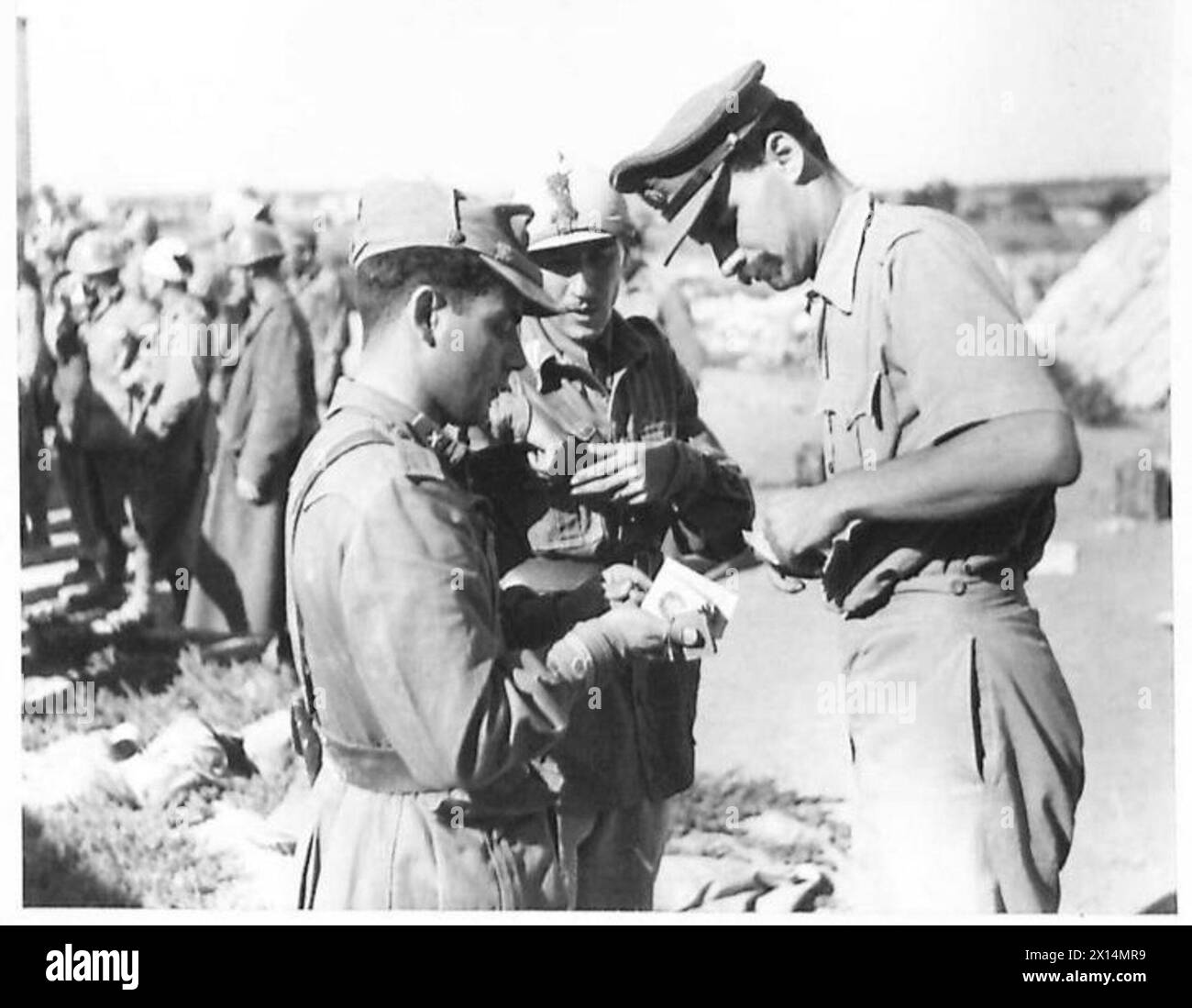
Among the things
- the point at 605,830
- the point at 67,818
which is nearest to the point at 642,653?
the point at 605,830

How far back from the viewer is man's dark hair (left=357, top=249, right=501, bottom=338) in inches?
203

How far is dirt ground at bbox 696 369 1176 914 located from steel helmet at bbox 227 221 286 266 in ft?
3.73

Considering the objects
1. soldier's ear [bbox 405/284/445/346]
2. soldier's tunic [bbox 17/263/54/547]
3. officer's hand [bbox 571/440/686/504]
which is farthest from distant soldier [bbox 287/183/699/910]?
soldier's tunic [bbox 17/263/54/547]

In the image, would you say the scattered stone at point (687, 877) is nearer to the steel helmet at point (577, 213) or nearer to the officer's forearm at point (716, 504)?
the officer's forearm at point (716, 504)

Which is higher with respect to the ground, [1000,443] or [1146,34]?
[1146,34]

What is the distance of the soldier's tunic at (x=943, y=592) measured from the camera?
5.21 meters

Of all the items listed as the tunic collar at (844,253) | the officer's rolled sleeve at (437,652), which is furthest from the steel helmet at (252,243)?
the tunic collar at (844,253)

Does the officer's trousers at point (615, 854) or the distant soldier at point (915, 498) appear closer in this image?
the distant soldier at point (915, 498)

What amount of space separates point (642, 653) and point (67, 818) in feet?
5.14

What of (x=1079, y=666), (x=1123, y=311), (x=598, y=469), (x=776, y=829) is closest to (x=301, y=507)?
(x=598, y=469)

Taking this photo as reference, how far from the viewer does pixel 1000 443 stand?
5188 mm

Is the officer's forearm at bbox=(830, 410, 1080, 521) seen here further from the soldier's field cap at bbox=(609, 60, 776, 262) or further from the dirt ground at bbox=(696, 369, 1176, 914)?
the soldier's field cap at bbox=(609, 60, 776, 262)

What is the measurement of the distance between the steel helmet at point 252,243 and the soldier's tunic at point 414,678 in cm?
43

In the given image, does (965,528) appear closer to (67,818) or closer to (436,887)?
(436,887)
